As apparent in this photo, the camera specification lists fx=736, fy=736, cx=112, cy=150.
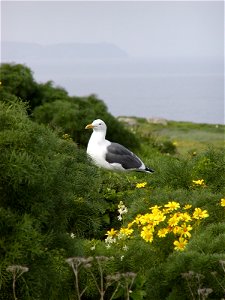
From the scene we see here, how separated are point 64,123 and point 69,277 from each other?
13171 millimetres

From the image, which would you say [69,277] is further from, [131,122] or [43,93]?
[131,122]

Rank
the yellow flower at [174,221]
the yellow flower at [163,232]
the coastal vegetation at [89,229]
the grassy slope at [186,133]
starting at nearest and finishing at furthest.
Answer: the coastal vegetation at [89,229], the yellow flower at [174,221], the yellow flower at [163,232], the grassy slope at [186,133]

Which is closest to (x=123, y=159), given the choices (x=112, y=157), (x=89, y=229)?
(x=112, y=157)

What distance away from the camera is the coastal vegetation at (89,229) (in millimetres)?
5969

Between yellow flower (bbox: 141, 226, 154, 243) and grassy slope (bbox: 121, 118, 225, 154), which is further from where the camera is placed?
grassy slope (bbox: 121, 118, 225, 154)

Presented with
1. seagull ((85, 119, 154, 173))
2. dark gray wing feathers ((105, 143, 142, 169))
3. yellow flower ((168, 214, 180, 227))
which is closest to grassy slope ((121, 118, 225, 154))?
seagull ((85, 119, 154, 173))

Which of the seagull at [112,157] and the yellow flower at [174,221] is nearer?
the yellow flower at [174,221]

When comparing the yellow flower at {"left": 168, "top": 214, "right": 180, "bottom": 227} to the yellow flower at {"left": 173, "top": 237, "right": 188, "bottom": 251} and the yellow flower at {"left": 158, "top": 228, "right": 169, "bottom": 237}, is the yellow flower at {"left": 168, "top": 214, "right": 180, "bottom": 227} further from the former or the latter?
the yellow flower at {"left": 173, "top": 237, "right": 188, "bottom": 251}

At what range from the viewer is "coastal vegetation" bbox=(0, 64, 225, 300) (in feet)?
19.6

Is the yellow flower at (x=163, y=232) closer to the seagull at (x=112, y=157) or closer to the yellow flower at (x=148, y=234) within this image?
the yellow flower at (x=148, y=234)

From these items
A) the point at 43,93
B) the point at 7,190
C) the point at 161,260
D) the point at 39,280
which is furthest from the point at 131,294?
the point at 43,93

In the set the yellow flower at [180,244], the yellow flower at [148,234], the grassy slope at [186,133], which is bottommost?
the grassy slope at [186,133]

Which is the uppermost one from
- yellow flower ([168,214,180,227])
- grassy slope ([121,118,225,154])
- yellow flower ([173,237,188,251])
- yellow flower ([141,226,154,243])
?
yellow flower ([168,214,180,227])

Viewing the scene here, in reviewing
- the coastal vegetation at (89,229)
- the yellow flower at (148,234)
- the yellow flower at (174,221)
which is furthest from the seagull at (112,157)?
the yellow flower at (174,221)
